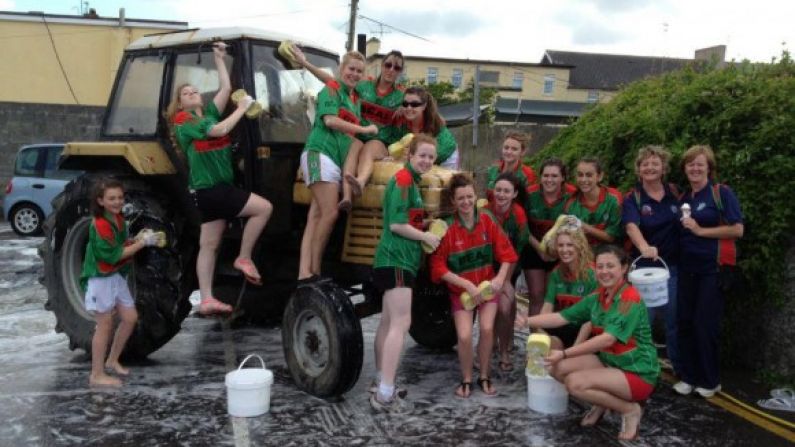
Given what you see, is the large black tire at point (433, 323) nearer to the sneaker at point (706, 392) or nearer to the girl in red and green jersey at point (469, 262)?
the girl in red and green jersey at point (469, 262)

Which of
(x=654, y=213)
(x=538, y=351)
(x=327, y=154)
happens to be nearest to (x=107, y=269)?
(x=327, y=154)

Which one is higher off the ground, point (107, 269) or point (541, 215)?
point (541, 215)

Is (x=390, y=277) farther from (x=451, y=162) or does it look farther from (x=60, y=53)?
(x=60, y=53)

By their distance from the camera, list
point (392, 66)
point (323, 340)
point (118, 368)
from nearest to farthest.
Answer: point (323, 340) → point (392, 66) → point (118, 368)

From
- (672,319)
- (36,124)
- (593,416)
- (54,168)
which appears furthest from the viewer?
(36,124)

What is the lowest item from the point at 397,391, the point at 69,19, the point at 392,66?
the point at 397,391

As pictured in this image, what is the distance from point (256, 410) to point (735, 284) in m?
3.39

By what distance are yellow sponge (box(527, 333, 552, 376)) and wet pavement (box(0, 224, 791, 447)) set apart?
0.29 metres

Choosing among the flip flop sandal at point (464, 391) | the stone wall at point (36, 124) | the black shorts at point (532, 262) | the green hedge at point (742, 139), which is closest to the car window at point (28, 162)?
the stone wall at point (36, 124)

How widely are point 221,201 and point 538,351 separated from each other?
7.36ft

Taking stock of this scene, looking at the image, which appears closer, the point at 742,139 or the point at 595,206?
the point at 595,206

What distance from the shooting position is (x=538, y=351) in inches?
A: 170

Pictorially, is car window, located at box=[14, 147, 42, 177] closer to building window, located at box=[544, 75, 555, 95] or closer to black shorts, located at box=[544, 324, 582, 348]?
black shorts, located at box=[544, 324, 582, 348]

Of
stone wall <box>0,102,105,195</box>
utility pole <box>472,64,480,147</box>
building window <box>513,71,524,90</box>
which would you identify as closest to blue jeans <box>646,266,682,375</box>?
utility pole <box>472,64,480,147</box>
